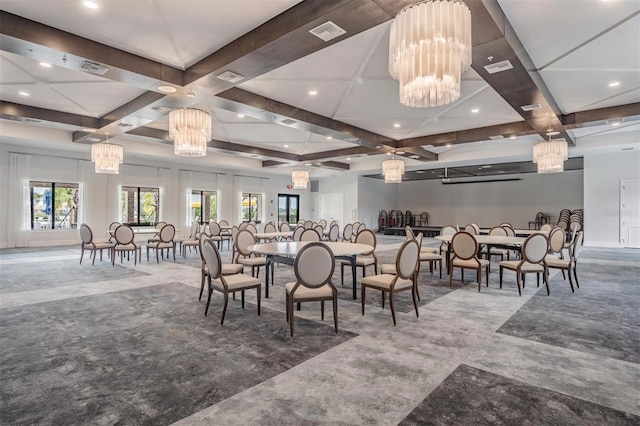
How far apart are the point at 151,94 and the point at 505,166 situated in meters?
13.9

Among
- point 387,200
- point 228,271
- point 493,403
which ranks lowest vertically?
point 493,403

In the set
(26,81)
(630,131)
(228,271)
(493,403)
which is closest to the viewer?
Answer: (493,403)

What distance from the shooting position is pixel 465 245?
5.53m

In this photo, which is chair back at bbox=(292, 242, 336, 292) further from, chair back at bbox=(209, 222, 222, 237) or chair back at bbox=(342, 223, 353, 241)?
chair back at bbox=(209, 222, 222, 237)

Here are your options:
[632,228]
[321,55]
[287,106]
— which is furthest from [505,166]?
[321,55]

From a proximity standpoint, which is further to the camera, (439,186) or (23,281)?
(439,186)

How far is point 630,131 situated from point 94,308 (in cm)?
1300

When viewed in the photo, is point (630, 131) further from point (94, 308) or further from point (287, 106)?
point (94, 308)

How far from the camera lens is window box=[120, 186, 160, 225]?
12609 mm

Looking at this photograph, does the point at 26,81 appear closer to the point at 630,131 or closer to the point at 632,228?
the point at 630,131

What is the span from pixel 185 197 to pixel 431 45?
1311cm

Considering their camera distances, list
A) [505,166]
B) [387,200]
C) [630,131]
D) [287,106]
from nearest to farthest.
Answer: [287,106]
[630,131]
[505,166]
[387,200]

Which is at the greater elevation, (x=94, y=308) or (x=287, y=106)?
(x=287, y=106)

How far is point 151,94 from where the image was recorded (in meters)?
5.96
